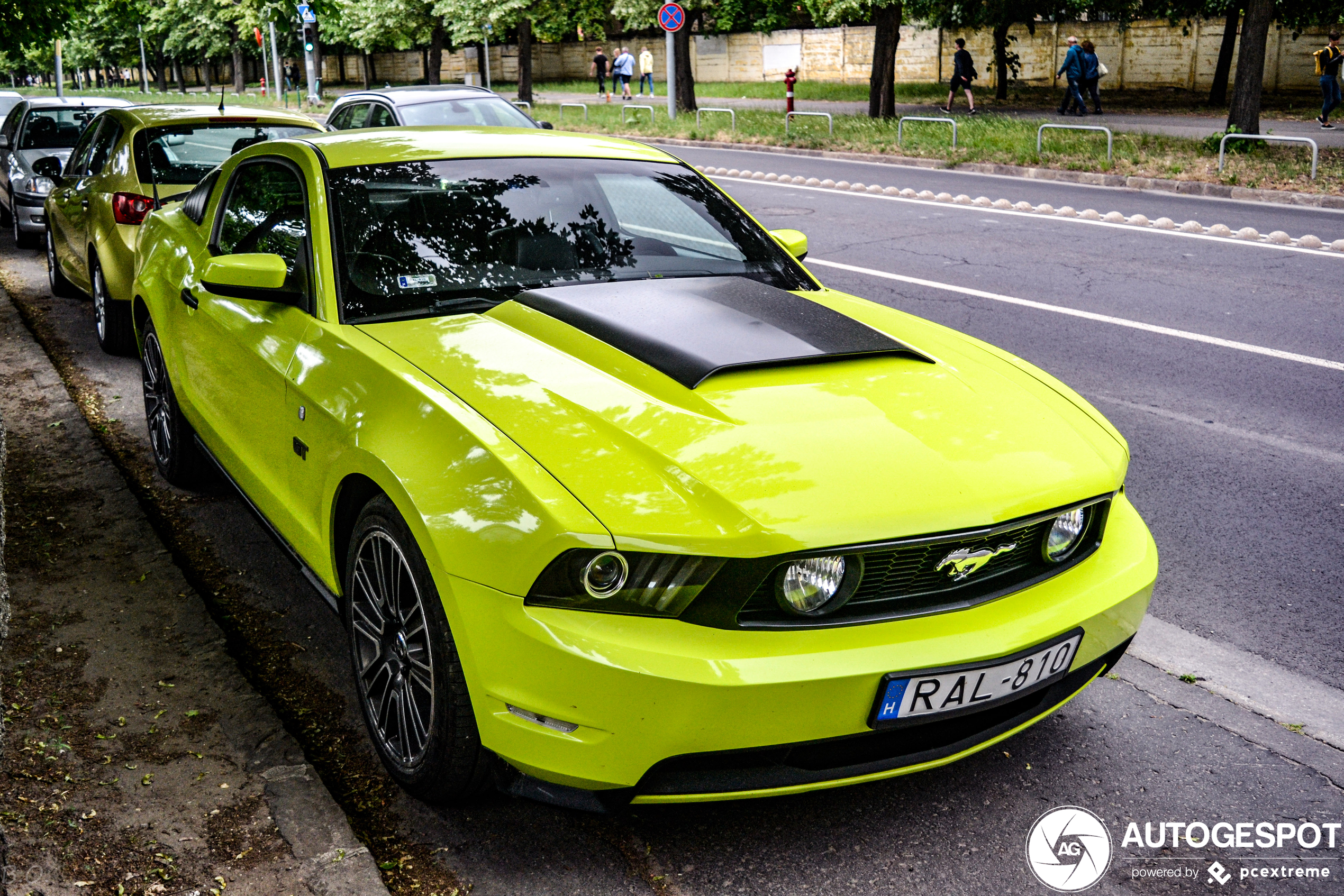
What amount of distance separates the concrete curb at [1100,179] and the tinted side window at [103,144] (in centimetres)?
1380

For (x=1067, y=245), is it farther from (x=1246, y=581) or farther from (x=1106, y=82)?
(x=1106, y=82)

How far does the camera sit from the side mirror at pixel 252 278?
361cm

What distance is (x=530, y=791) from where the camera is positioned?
8.50 ft

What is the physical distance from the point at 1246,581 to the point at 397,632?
3.18m

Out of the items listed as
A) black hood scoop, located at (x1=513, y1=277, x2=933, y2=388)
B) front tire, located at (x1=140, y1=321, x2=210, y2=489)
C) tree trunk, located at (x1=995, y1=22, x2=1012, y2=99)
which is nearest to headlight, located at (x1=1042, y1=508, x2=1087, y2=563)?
black hood scoop, located at (x1=513, y1=277, x2=933, y2=388)

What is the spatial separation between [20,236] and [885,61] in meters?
19.9

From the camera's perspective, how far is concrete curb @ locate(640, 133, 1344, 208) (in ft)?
50.8

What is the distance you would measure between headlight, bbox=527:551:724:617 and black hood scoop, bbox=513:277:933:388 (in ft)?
2.05

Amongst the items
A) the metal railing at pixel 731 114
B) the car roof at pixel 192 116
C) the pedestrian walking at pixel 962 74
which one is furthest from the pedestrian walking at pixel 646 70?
the car roof at pixel 192 116

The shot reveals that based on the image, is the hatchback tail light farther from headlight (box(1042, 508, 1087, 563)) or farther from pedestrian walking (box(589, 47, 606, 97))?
pedestrian walking (box(589, 47, 606, 97))

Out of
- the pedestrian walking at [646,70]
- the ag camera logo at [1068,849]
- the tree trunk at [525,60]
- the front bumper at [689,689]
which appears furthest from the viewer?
the pedestrian walking at [646,70]

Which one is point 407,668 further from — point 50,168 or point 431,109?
point 431,109

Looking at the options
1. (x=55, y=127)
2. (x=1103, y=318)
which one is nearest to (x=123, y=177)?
(x=55, y=127)

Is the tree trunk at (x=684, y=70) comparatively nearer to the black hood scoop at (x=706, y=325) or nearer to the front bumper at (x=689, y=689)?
the black hood scoop at (x=706, y=325)
